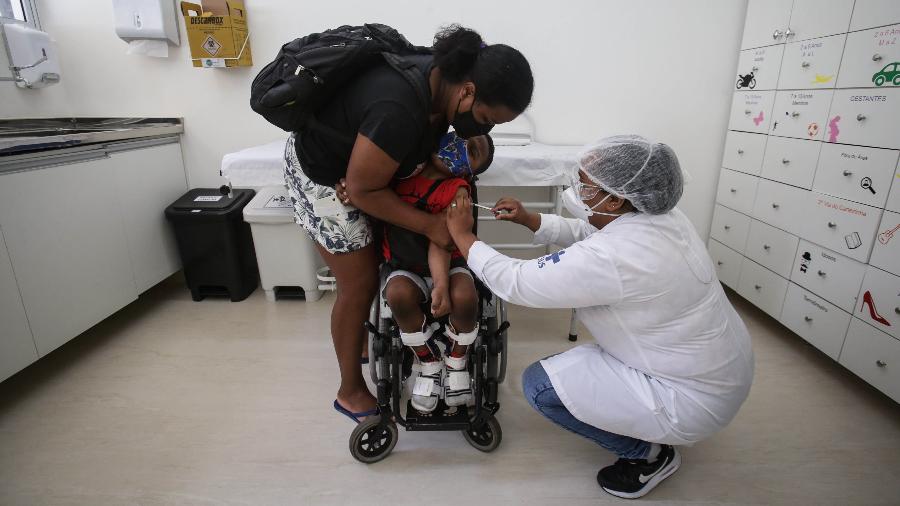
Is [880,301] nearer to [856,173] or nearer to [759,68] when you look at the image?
[856,173]

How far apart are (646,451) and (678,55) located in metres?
2.25

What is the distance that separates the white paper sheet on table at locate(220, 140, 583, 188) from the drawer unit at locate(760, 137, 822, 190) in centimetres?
101

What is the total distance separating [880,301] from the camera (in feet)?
5.50

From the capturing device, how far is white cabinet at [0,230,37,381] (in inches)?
64.6

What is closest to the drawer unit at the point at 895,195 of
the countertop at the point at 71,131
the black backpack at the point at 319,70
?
the black backpack at the point at 319,70

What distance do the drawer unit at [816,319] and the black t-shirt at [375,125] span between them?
1791 mm

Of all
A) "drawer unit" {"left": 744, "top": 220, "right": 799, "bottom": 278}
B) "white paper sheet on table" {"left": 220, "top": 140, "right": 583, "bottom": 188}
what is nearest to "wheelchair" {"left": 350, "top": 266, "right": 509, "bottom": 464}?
"white paper sheet on table" {"left": 220, "top": 140, "right": 583, "bottom": 188}

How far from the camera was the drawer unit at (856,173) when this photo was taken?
1670 millimetres

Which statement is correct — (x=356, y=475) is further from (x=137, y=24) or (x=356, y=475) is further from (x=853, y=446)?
(x=137, y=24)

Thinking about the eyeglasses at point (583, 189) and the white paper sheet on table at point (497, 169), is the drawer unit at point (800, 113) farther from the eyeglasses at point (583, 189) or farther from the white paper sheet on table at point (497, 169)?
the eyeglasses at point (583, 189)

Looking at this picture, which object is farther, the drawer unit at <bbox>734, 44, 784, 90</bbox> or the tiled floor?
the drawer unit at <bbox>734, 44, 784, 90</bbox>

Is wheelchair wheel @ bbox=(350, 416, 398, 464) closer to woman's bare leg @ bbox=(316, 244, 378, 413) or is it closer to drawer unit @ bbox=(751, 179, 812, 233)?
woman's bare leg @ bbox=(316, 244, 378, 413)

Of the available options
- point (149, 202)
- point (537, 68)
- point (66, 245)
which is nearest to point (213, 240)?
point (149, 202)

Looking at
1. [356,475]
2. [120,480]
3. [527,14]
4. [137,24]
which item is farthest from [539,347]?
[137,24]
